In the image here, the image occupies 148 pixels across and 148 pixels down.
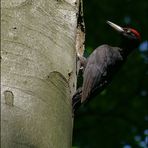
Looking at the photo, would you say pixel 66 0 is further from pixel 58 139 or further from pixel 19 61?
pixel 58 139

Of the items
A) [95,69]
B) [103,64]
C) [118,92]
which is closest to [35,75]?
[95,69]

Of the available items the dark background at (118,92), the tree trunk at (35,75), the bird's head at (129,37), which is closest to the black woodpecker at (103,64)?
the bird's head at (129,37)

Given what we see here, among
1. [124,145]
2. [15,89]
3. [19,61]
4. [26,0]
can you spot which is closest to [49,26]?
[26,0]

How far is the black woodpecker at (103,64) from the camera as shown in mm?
4199

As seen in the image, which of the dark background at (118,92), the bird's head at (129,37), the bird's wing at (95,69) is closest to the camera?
the bird's wing at (95,69)

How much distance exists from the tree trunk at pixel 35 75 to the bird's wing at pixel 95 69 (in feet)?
3.59

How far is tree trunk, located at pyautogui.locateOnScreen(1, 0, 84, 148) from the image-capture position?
7.36ft

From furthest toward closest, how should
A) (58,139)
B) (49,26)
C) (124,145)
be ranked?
(124,145), (49,26), (58,139)

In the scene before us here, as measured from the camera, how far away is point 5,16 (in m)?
2.57

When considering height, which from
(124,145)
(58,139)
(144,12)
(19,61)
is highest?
(19,61)

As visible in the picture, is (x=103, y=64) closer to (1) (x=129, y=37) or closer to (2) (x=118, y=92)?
(1) (x=129, y=37)

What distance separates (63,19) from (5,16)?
53 cm

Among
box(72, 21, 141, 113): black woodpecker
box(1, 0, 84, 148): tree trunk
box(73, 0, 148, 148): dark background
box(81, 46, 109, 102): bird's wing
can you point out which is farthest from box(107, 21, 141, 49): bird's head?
box(73, 0, 148, 148): dark background

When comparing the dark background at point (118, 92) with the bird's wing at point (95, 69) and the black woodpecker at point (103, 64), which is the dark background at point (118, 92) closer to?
the black woodpecker at point (103, 64)
